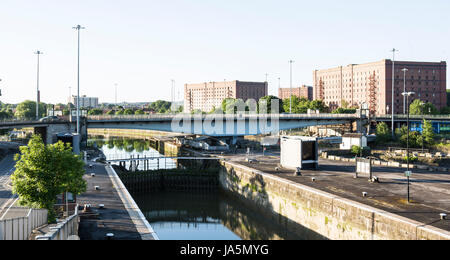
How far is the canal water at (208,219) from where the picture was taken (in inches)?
1444

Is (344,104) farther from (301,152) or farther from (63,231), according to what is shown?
(63,231)

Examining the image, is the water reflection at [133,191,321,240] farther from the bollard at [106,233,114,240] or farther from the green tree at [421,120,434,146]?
the green tree at [421,120,434,146]

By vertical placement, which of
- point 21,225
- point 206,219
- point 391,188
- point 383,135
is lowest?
point 206,219

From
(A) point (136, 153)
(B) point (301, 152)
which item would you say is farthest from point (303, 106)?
(B) point (301, 152)

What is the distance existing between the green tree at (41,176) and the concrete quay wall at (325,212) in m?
17.8

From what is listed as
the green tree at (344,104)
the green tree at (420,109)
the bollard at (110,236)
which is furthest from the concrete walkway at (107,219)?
the green tree at (344,104)

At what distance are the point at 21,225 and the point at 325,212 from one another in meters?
20.7

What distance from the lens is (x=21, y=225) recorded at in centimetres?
1777

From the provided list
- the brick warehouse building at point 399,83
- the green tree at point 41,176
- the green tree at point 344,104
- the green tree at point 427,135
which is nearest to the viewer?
Result: the green tree at point 41,176

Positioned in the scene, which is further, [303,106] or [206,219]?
[303,106]

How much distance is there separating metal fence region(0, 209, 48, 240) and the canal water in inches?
649

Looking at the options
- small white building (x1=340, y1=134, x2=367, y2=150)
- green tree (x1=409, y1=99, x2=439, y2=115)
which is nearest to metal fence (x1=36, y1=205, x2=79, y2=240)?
small white building (x1=340, y1=134, x2=367, y2=150)

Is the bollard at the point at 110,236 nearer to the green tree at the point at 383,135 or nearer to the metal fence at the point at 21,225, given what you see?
the metal fence at the point at 21,225

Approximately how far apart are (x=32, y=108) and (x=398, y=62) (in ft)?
460
